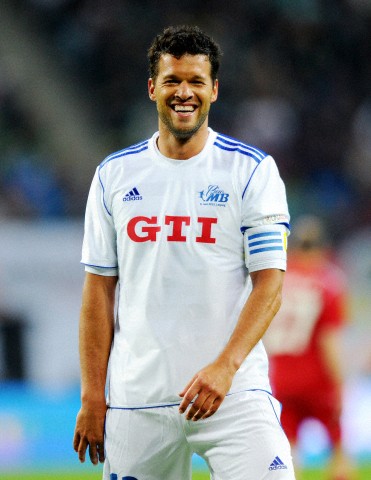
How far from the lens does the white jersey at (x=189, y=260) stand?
3.58 metres

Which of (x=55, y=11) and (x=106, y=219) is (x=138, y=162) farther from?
(x=55, y=11)

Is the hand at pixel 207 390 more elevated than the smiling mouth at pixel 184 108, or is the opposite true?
the smiling mouth at pixel 184 108

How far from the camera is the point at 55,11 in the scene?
51.0 ft

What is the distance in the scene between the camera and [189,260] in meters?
3.60

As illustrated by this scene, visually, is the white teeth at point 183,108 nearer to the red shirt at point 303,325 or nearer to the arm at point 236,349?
the arm at point 236,349

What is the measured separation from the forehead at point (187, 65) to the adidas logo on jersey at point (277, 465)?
4.30 ft

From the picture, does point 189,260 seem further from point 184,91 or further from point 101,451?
point 101,451

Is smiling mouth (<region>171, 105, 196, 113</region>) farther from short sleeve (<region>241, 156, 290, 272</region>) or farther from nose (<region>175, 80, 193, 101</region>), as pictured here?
short sleeve (<region>241, 156, 290, 272</region>)

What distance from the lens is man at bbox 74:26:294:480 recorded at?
355 centimetres

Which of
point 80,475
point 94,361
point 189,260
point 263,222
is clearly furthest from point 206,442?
point 80,475

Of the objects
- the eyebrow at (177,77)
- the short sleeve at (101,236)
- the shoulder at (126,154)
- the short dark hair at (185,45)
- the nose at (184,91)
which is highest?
the short dark hair at (185,45)

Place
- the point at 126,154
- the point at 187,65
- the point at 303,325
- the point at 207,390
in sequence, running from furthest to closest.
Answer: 1. the point at 303,325
2. the point at 126,154
3. the point at 187,65
4. the point at 207,390

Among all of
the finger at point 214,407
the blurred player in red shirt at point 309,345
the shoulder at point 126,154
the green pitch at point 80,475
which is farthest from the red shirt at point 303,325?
the finger at point 214,407

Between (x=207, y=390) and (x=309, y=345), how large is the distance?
14.1 ft
